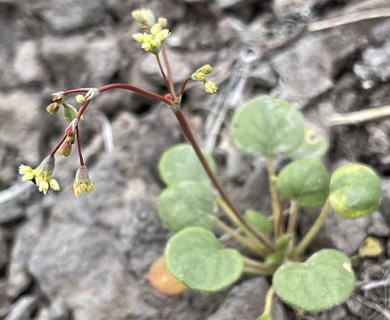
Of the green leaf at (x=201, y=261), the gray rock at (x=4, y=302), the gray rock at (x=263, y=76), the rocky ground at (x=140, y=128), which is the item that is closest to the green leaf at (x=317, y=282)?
the green leaf at (x=201, y=261)

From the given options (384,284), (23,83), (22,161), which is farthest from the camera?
(23,83)

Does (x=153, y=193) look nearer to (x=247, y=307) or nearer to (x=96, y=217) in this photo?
(x=96, y=217)

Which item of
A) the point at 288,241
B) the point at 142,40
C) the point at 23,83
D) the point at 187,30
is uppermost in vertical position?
the point at 142,40

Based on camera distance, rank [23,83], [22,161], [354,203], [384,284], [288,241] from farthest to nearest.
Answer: [23,83], [22,161], [288,241], [384,284], [354,203]

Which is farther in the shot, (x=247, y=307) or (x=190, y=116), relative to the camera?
(x=190, y=116)

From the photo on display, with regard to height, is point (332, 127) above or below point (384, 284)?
above

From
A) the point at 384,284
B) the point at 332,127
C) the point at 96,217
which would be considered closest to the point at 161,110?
the point at 96,217
